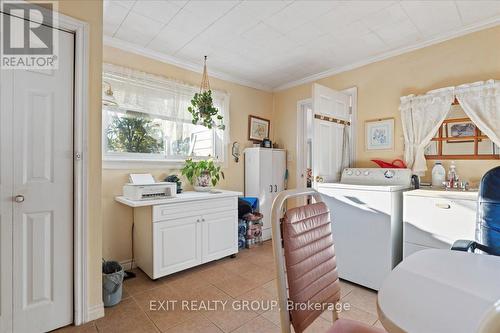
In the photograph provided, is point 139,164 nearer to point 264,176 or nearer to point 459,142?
point 264,176

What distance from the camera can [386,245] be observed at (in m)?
2.23

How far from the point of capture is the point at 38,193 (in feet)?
5.49

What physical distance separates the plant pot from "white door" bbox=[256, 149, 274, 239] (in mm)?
849

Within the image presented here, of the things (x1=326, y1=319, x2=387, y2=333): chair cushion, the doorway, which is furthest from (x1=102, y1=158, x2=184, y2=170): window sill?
(x1=326, y1=319, x2=387, y2=333): chair cushion

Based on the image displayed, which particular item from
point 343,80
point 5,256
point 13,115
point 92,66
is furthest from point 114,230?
point 343,80

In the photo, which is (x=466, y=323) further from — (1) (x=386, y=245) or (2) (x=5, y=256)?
(2) (x=5, y=256)

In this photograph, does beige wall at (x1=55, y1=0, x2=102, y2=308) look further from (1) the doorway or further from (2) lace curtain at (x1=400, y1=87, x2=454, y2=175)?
(2) lace curtain at (x1=400, y1=87, x2=454, y2=175)

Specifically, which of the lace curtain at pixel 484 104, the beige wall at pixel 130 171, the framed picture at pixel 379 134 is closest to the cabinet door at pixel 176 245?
the beige wall at pixel 130 171

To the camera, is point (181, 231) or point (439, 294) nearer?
point (439, 294)

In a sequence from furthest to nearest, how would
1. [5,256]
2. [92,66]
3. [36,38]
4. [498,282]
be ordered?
[92,66] < [36,38] < [5,256] < [498,282]

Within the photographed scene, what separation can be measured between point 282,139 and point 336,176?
1.41 m

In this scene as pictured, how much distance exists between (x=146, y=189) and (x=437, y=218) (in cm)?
265

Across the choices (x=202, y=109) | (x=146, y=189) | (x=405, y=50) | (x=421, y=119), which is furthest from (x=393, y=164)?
(x=146, y=189)

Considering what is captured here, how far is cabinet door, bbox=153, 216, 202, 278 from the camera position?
2420 mm
